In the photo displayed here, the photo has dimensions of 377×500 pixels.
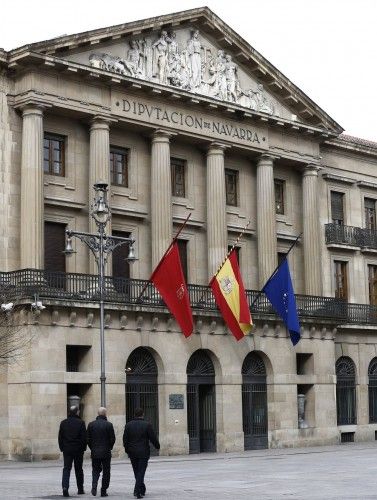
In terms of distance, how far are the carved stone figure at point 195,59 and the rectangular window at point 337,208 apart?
11251 millimetres

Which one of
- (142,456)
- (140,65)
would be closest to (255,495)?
(142,456)

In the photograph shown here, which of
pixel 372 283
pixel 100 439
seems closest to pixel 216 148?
pixel 372 283

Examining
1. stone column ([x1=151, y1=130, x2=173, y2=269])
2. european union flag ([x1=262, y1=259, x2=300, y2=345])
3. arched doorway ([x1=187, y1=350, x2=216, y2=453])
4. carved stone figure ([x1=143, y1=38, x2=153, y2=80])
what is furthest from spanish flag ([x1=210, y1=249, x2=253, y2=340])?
carved stone figure ([x1=143, y1=38, x2=153, y2=80])

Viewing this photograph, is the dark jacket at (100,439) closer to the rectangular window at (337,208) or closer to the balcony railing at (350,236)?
the balcony railing at (350,236)

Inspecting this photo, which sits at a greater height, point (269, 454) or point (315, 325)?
point (315, 325)

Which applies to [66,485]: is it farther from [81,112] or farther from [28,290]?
[81,112]

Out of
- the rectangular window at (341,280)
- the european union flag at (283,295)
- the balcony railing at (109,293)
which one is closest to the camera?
the balcony railing at (109,293)

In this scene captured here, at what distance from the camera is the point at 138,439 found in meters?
23.2

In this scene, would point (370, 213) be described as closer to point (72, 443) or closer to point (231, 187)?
point (231, 187)

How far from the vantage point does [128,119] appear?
43906 millimetres

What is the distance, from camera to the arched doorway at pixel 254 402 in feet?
152

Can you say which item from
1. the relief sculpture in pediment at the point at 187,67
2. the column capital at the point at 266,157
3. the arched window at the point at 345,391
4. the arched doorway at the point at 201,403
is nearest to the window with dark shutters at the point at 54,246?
the relief sculpture in pediment at the point at 187,67

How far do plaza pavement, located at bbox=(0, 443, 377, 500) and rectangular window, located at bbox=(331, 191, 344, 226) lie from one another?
15847 mm

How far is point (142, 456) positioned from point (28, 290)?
16468 millimetres
